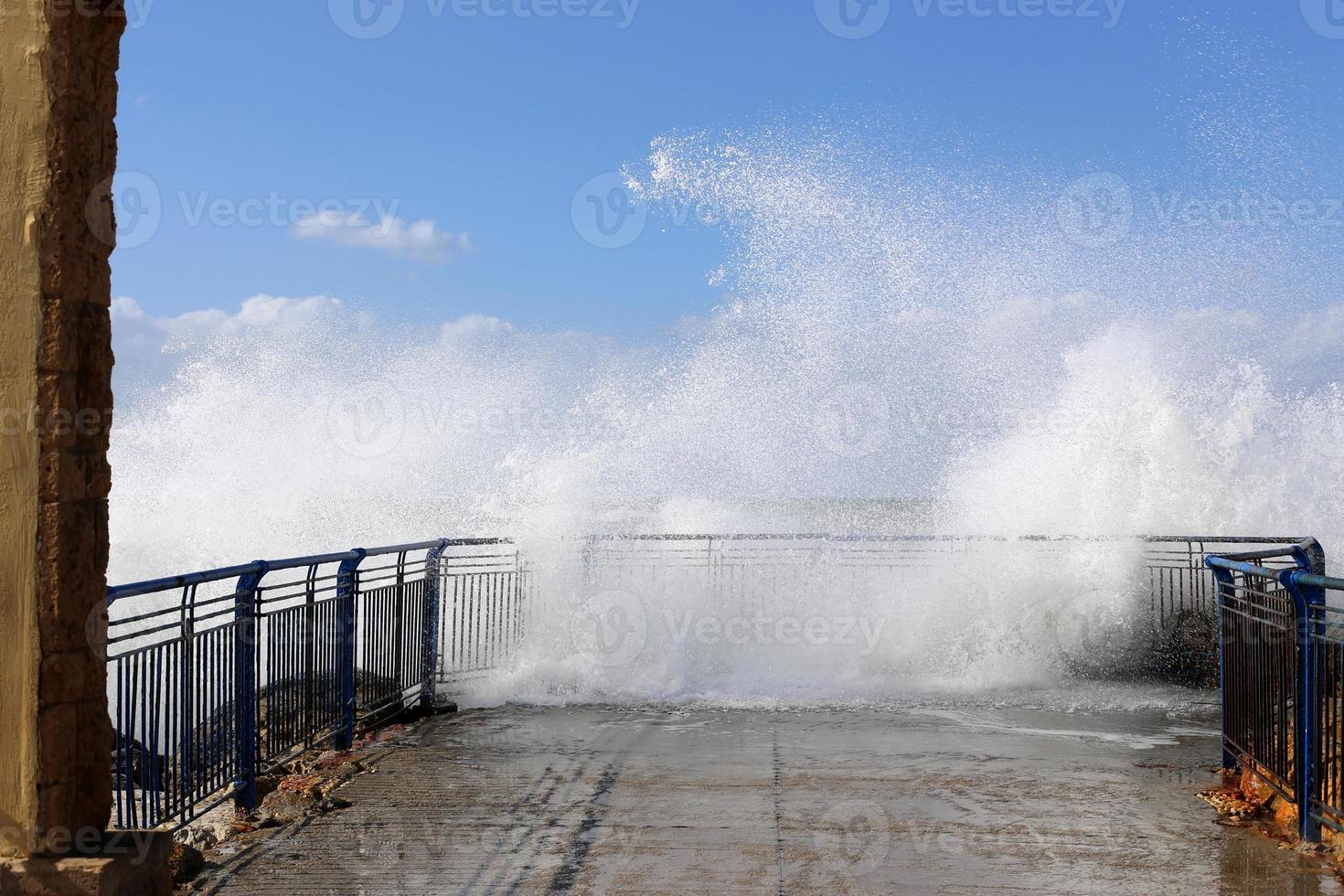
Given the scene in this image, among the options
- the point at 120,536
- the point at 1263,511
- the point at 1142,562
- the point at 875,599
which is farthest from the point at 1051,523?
the point at 120,536

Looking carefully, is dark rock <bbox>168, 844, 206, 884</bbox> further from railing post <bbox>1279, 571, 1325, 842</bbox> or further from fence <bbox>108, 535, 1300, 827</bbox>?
railing post <bbox>1279, 571, 1325, 842</bbox>

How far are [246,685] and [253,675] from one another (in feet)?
0.30

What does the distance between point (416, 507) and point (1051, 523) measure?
56.3 m

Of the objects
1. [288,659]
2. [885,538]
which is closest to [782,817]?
[288,659]

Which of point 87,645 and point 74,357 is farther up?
point 74,357

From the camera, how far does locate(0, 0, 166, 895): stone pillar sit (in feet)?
13.0

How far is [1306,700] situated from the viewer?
19.4ft

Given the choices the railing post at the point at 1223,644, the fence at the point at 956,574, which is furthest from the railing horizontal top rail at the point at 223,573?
the railing post at the point at 1223,644

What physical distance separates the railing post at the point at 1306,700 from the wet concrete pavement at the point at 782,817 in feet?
0.95

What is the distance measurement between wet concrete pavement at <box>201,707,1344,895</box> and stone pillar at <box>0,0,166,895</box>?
1.60m

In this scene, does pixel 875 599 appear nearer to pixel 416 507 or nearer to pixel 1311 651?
pixel 1311 651

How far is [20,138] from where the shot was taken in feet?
13.2

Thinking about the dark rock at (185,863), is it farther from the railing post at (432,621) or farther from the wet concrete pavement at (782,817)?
the railing post at (432,621)

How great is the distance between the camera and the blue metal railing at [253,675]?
5.75 meters
